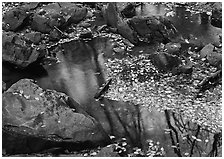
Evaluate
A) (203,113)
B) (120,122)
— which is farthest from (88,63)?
(203,113)

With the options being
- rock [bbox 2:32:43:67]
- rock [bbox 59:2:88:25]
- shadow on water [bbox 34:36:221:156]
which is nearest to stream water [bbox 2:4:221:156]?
shadow on water [bbox 34:36:221:156]

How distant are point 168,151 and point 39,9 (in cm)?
839

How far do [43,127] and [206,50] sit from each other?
519cm

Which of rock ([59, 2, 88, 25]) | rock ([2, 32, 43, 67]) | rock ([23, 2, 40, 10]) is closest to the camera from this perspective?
rock ([2, 32, 43, 67])

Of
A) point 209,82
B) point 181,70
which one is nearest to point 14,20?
point 181,70

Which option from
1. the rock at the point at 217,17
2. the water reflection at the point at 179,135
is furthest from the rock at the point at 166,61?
the rock at the point at 217,17

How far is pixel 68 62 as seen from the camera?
9891mm

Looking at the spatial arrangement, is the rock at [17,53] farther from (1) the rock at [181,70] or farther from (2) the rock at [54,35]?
(1) the rock at [181,70]

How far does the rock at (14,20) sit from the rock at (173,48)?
Answer: 4750mm

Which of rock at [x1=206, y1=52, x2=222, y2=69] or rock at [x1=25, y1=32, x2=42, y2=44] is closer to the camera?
rock at [x1=206, y1=52, x2=222, y2=69]

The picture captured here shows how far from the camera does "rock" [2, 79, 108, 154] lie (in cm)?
657

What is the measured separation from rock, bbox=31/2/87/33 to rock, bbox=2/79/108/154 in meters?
5.24

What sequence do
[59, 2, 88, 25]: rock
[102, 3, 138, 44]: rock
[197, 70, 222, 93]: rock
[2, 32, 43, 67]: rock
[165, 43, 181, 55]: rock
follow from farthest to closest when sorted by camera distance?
[59, 2, 88, 25]: rock
[102, 3, 138, 44]: rock
[165, 43, 181, 55]: rock
[2, 32, 43, 67]: rock
[197, 70, 222, 93]: rock

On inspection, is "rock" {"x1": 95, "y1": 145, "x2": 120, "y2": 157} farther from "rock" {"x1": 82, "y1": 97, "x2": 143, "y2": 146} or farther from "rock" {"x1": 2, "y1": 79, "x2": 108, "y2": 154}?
"rock" {"x1": 82, "y1": 97, "x2": 143, "y2": 146}
